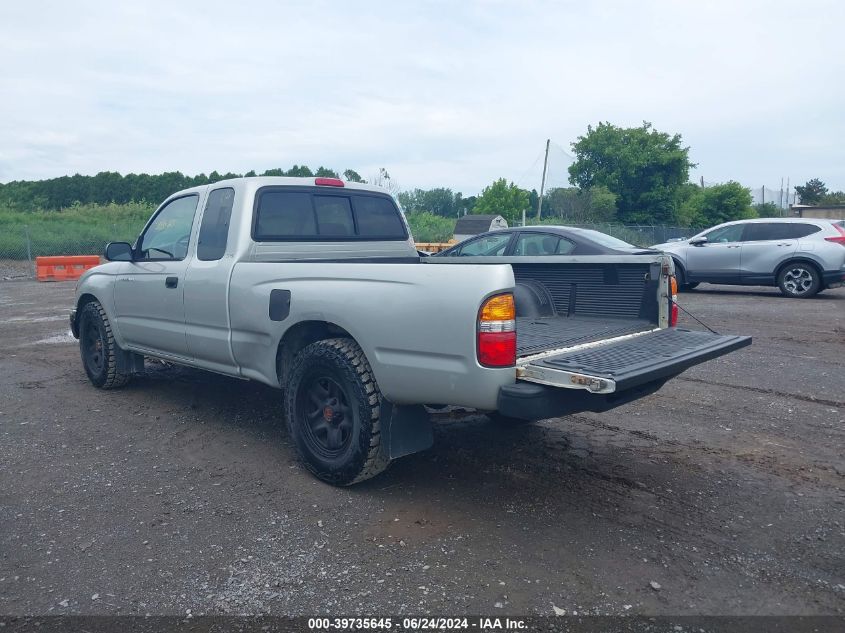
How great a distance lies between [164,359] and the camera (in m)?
5.78

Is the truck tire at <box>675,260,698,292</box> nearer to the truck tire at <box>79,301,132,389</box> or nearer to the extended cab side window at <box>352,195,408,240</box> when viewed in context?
the extended cab side window at <box>352,195,408,240</box>

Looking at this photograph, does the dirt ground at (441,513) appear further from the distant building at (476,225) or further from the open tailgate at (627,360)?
the distant building at (476,225)

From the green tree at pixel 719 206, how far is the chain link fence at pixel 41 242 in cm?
3611

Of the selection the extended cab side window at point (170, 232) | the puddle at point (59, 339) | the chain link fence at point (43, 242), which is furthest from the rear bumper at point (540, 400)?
the chain link fence at point (43, 242)

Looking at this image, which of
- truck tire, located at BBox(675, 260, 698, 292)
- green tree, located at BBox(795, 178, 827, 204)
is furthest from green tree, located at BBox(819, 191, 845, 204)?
truck tire, located at BBox(675, 260, 698, 292)

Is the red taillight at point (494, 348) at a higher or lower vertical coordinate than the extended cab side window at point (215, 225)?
lower

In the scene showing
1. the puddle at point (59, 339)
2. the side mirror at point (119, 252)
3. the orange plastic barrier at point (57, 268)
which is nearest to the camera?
the side mirror at point (119, 252)

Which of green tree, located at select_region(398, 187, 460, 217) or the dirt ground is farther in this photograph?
green tree, located at select_region(398, 187, 460, 217)

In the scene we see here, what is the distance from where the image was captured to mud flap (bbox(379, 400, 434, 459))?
3861mm

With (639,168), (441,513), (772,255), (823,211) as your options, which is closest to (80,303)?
(441,513)

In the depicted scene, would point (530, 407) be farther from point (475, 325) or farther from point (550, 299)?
point (550, 299)

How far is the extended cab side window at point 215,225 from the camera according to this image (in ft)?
16.6

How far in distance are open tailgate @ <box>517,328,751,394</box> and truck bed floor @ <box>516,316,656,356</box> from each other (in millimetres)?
91

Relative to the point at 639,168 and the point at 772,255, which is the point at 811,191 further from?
the point at 772,255
